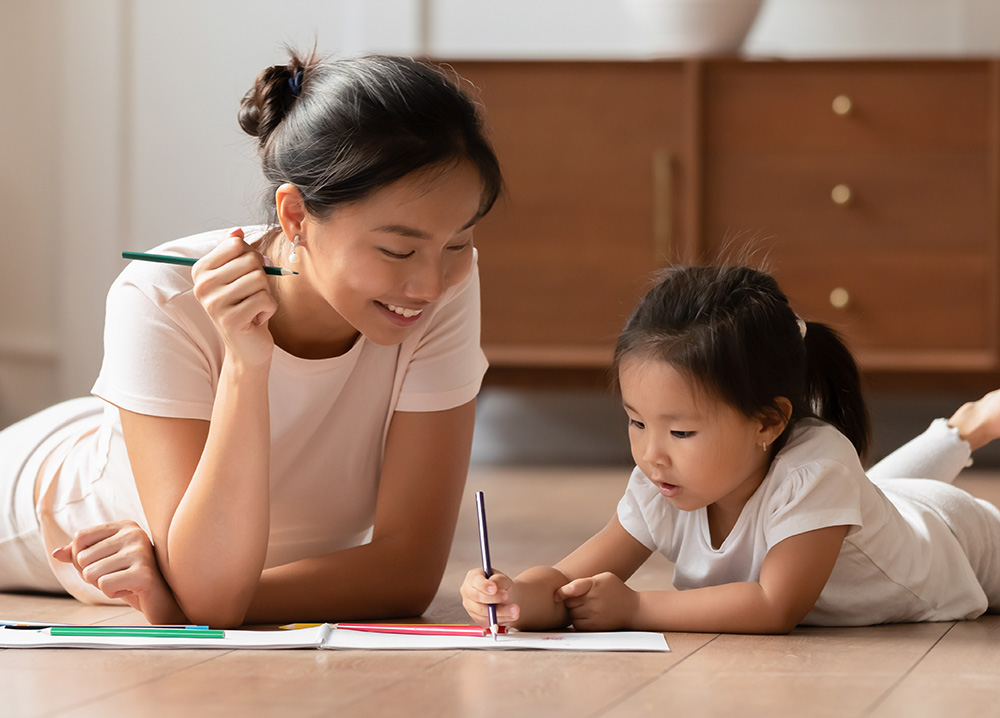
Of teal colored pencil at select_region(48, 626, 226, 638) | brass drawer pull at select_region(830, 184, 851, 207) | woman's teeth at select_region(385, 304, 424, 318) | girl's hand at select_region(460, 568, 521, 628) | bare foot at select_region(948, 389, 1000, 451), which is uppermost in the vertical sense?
brass drawer pull at select_region(830, 184, 851, 207)

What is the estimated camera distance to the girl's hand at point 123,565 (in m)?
1.24

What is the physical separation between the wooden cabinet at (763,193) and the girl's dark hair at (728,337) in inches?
69.3

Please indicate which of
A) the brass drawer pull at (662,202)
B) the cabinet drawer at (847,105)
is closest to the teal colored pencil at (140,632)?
the brass drawer pull at (662,202)

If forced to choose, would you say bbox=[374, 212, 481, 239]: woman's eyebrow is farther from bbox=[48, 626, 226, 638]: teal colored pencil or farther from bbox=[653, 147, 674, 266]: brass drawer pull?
bbox=[653, 147, 674, 266]: brass drawer pull

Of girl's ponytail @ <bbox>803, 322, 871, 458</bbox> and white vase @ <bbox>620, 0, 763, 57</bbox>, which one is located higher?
white vase @ <bbox>620, 0, 763, 57</bbox>

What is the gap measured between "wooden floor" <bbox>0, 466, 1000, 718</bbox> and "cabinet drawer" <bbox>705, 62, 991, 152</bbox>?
6.45ft

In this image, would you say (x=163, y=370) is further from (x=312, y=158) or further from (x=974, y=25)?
(x=974, y=25)

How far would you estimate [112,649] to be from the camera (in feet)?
3.97

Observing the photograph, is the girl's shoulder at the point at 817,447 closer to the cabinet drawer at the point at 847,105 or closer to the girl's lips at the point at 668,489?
the girl's lips at the point at 668,489

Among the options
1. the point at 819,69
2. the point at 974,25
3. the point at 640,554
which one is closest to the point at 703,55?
the point at 819,69

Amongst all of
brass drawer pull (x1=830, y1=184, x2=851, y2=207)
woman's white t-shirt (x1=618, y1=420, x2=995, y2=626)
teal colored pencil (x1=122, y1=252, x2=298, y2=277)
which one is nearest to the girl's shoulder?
woman's white t-shirt (x1=618, y1=420, x2=995, y2=626)

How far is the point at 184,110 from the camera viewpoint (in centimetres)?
363

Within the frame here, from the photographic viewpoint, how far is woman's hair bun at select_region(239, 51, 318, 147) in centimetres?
133

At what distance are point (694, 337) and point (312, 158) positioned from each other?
0.44m
